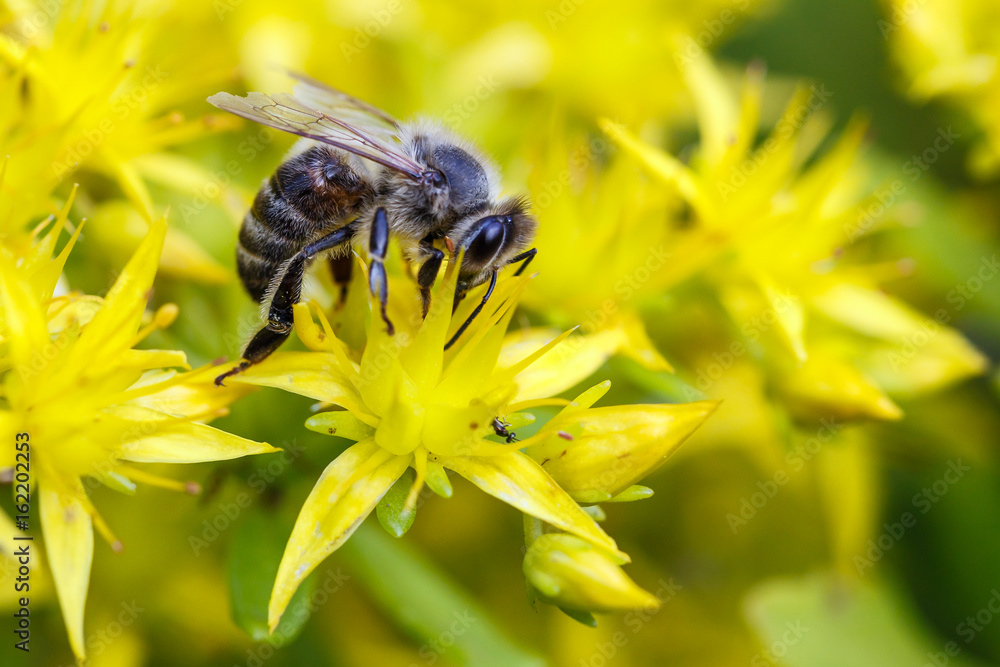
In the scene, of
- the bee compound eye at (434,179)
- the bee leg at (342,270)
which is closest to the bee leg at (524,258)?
the bee compound eye at (434,179)

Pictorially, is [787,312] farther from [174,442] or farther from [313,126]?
[174,442]

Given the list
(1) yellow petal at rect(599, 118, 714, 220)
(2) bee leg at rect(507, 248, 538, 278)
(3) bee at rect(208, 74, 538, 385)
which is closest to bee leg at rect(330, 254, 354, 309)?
(3) bee at rect(208, 74, 538, 385)

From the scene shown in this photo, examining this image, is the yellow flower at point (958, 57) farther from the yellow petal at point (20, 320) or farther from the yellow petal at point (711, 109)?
the yellow petal at point (20, 320)

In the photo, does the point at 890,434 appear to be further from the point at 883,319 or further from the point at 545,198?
the point at 545,198

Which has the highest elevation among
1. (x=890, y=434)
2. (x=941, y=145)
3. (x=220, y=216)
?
(x=941, y=145)

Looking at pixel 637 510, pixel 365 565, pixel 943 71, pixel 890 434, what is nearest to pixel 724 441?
pixel 637 510
